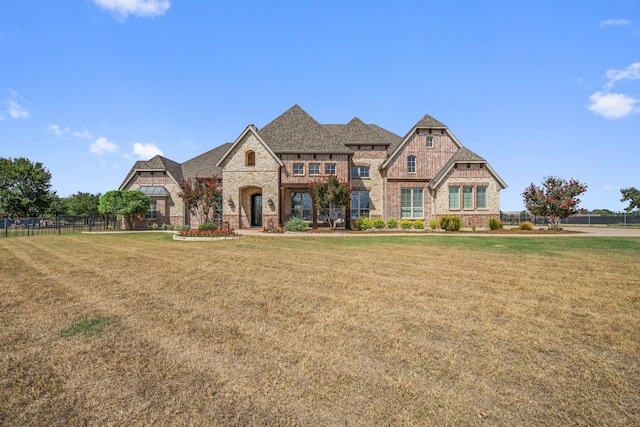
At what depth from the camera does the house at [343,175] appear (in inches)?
1024

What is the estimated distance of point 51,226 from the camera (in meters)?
29.7

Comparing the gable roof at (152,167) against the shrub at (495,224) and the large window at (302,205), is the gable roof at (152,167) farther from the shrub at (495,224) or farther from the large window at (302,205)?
the shrub at (495,224)

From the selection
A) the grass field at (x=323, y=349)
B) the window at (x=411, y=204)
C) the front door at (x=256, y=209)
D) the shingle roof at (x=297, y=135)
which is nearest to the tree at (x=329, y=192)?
the shingle roof at (x=297, y=135)

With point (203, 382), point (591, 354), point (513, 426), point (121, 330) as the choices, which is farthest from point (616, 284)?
point (121, 330)

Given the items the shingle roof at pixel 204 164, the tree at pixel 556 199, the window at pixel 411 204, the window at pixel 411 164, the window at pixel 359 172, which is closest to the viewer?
the tree at pixel 556 199

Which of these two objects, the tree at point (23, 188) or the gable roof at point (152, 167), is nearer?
the gable roof at point (152, 167)

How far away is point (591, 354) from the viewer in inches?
157

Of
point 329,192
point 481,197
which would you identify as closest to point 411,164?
point 481,197

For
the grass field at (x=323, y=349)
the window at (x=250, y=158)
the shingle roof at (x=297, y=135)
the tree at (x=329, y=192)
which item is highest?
the shingle roof at (x=297, y=135)

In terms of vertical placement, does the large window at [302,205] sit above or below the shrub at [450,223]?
above

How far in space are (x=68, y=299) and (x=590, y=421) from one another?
853 cm

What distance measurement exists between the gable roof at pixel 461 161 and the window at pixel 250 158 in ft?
49.8

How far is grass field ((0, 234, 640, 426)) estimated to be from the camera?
2.95m

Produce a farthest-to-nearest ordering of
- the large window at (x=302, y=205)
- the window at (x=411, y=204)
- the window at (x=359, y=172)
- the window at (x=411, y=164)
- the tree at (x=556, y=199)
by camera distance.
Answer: the window at (x=359, y=172), the window at (x=411, y=164), the window at (x=411, y=204), the large window at (x=302, y=205), the tree at (x=556, y=199)
